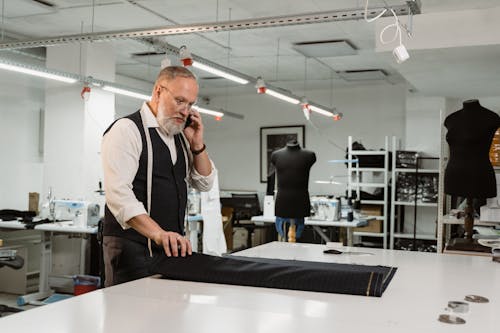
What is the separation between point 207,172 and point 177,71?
0.47 m

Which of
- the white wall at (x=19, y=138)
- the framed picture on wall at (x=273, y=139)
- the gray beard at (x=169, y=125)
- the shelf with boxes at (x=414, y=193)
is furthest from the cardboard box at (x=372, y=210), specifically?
the gray beard at (x=169, y=125)

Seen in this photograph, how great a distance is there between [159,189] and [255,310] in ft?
2.62

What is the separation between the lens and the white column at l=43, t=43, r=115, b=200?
279 inches

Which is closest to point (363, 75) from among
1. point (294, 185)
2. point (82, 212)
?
point (294, 185)

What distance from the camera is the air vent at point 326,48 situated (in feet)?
23.0

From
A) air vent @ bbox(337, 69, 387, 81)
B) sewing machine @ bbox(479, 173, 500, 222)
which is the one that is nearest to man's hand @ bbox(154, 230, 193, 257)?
sewing machine @ bbox(479, 173, 500, 222)

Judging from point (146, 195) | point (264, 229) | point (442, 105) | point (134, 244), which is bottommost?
point (264, 229)

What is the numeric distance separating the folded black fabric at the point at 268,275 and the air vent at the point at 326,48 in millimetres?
5473

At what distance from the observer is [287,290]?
1.67m

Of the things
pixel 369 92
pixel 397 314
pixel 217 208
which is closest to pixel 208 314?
pixel 397 314

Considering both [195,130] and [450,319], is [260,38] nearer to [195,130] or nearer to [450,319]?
[195,130]

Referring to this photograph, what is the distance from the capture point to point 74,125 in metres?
7.12

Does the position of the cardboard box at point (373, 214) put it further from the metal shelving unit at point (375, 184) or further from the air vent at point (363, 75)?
the air vent at point (363, 75)

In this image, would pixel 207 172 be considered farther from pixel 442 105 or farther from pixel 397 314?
pixel 442 105
